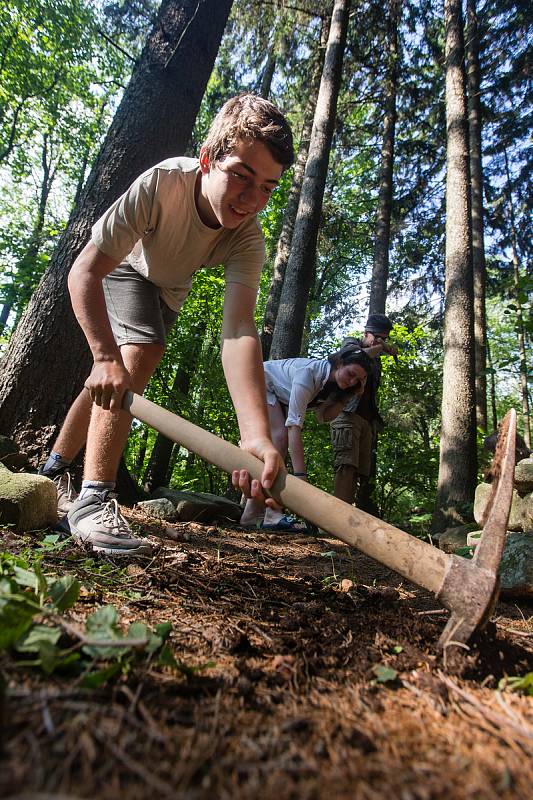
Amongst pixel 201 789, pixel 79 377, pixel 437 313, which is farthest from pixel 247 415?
pixel 437 313

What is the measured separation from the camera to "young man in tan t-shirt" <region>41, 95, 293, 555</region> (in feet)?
7.12

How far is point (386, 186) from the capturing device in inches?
450

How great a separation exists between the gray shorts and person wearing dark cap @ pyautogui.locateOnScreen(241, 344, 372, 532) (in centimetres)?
216

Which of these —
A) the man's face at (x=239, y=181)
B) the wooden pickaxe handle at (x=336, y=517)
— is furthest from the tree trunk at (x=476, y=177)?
the wooden pickaxe handle at (x=336, y=517)

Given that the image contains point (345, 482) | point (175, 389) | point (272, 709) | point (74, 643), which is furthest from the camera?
point (175, 389)

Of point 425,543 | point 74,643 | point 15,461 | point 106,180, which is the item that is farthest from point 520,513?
point 106,180

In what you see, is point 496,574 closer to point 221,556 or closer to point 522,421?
point 221,556

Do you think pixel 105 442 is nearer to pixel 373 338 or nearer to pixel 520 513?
pixel 520 513

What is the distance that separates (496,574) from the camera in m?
1.50

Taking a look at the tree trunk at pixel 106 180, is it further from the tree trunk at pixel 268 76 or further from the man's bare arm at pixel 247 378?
the tree trunk at pixel 268 76

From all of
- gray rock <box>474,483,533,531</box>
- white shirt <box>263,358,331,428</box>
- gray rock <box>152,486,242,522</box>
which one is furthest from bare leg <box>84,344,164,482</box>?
gray rock <box>474,483,533,531</box>

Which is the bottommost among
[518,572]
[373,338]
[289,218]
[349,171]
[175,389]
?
[518,572]

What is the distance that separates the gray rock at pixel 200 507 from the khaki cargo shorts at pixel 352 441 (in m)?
1.62

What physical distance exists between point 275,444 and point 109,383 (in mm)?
2897
